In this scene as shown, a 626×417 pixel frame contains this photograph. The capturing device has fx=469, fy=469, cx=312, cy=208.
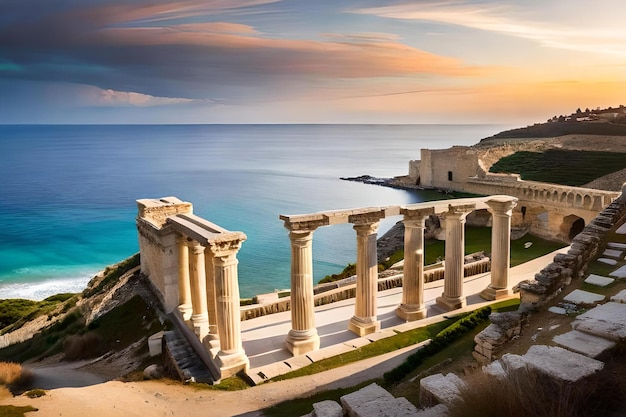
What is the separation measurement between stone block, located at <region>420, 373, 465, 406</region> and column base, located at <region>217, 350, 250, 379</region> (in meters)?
7.25

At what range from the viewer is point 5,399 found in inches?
423

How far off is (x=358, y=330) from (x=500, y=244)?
6.18 metres

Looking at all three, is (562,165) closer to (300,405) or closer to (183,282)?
(183,282)

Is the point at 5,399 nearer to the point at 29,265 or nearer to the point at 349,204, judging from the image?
the point at 29,265

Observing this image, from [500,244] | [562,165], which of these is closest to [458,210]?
[500,244]

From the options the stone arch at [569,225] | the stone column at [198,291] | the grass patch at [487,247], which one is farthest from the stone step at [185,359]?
the stone arch at [569,225]

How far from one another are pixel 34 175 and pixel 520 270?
12175cm

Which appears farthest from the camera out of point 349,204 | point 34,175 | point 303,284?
point 34,175

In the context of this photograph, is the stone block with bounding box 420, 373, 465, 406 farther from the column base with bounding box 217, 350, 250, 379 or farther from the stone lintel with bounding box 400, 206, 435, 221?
the stone lintel with bounding box 400, 206, 435, 221

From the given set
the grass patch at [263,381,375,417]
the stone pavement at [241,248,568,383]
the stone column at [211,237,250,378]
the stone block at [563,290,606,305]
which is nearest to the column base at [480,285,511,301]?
the stone pavement at [241,248,568,383]

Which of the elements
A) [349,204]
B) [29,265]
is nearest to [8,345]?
[29,265]

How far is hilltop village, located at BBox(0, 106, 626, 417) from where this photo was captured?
19.0ft

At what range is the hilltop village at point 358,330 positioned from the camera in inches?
228

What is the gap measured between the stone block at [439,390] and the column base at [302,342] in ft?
24.7
